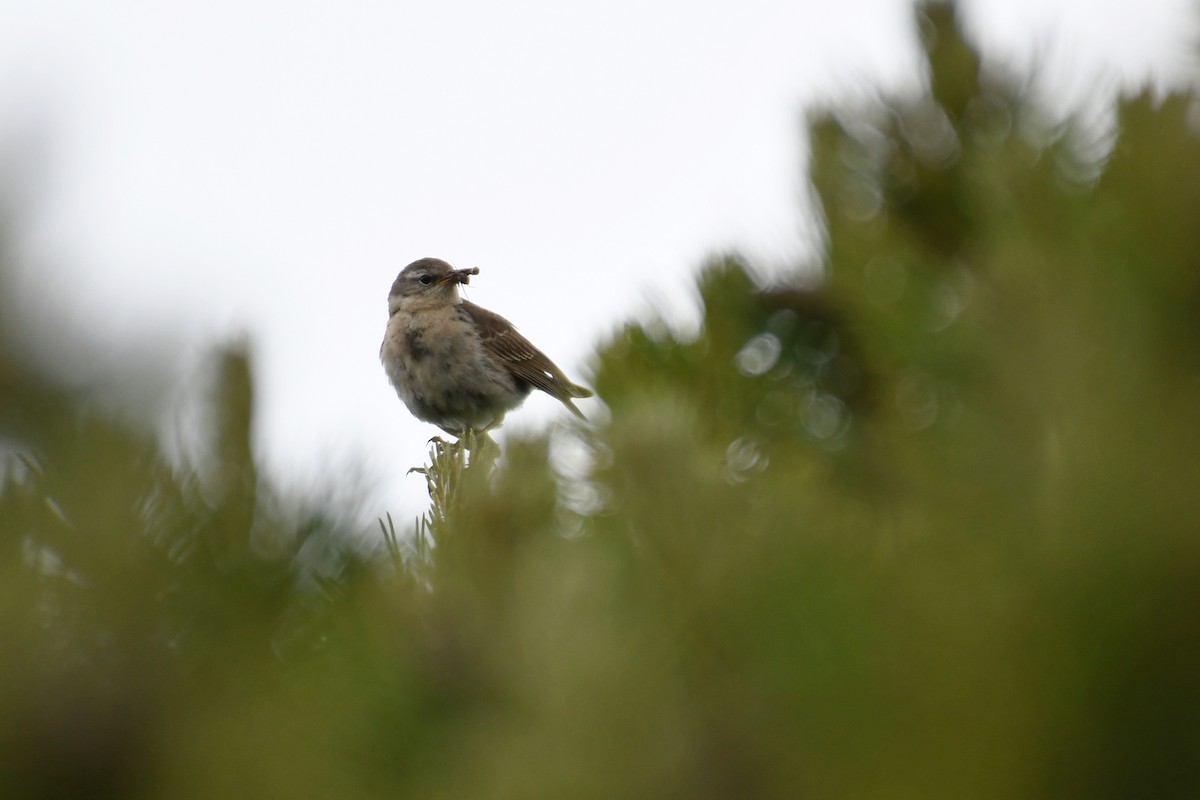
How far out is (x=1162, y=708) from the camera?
80 centimetres

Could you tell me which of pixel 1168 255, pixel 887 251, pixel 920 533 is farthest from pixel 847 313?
pixel 920 533

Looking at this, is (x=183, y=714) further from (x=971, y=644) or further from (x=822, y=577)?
(x=971, y=644)

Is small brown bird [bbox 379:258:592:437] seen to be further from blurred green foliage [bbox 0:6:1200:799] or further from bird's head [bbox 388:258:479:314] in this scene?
blurred green foliage [bbox 0:6:1200:799]

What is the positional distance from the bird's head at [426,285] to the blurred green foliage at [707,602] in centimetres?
632

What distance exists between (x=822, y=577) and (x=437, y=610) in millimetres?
551

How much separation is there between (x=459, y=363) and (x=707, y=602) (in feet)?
20.9

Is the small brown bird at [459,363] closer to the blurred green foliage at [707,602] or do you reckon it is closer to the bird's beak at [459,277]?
the bird's beak at [459,277]

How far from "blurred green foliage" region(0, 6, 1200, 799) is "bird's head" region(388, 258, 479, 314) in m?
6.32

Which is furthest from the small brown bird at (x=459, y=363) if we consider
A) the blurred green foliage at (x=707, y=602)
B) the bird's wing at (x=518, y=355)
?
the blurred green foliage at (x=707, y=602)

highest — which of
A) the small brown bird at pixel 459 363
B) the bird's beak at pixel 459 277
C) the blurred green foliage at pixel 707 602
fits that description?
the bird's beak at pixel 459 277

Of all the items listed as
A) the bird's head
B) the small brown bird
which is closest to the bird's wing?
the small brown bird

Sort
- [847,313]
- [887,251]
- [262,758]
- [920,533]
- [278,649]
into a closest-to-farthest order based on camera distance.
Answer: [920,533] → [262,758] → [278,649] → [887,251] → [847,313]

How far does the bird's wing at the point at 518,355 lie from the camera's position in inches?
299

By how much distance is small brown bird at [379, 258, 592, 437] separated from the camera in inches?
284
